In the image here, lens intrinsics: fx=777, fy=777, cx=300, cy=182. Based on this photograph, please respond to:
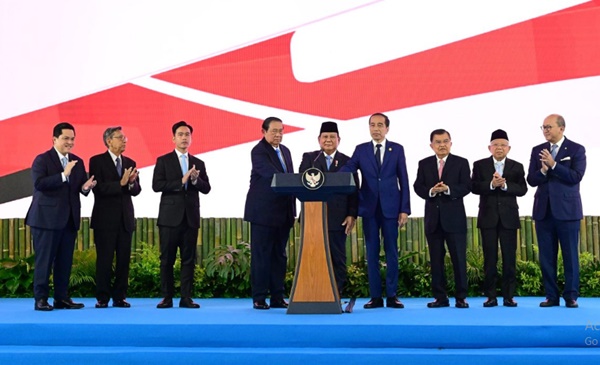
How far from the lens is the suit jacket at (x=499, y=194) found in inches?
228

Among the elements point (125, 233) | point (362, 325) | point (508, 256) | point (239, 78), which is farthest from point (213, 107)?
point (362, 325)

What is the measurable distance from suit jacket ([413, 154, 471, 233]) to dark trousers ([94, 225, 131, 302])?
88.4 inches

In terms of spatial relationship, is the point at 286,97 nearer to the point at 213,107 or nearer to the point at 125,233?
the point at 213,107

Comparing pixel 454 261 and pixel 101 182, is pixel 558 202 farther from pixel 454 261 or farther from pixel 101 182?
pixel 101 182

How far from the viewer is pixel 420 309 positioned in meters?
5.40

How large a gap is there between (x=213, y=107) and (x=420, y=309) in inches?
126

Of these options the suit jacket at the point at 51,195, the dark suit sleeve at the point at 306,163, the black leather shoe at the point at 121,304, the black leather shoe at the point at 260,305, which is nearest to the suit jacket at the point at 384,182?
the dark suit sleeve at the point at 306,163

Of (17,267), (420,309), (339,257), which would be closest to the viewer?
(420,309)

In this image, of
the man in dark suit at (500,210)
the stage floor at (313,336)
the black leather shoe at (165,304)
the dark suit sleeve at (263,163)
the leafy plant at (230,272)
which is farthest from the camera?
the leafy plant at (230,272)

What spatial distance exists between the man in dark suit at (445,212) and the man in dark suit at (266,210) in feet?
3.28

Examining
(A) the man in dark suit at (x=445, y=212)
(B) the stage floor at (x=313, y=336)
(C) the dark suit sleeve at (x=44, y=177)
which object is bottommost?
(B) the stage floor at (x=313, y=336)

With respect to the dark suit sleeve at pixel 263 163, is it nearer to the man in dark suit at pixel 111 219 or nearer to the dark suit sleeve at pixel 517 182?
the man in dark suit at pixel 111 219

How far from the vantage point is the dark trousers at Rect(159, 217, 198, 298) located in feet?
18.8

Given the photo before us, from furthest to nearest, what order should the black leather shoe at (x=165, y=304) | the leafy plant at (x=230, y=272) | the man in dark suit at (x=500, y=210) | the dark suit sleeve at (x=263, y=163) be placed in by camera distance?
the leafy plant at (x=230, y=272) → the man in dark suit at (x=500, y=210) → the black leather shoe at (x=165, y=304) → the dark suit sleeve at (x=263, y=163)
